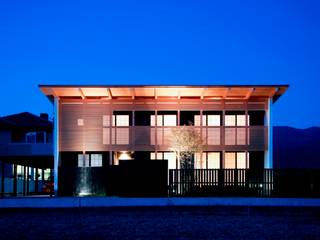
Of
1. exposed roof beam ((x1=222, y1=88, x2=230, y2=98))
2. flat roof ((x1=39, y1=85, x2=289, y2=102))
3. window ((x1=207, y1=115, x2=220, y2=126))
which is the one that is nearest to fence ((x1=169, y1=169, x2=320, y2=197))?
flat roof ((x1=39, y1=85, x2=289, y2=102))

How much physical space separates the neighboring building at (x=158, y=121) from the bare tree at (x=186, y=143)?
0.53 m

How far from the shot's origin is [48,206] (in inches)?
762

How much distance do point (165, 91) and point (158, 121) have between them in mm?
2774

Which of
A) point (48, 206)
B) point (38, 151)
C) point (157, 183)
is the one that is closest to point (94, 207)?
point (48, 206)

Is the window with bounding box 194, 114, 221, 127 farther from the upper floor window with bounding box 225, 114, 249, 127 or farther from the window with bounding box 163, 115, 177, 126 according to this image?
the window with bounding box 163, 115, 177, 126

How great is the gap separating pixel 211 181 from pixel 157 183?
7.60 feet

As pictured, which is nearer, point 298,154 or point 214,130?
point 214,130

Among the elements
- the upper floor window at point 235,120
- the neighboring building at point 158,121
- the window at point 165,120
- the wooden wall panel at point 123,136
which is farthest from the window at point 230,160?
the window at point 165,120

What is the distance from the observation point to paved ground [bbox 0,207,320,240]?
38.5 feet

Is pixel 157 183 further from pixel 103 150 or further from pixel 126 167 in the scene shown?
pixel 103 150

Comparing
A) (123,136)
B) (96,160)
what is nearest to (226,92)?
(123,136)

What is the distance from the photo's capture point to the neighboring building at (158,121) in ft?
94.5

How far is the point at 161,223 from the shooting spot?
14461 mm

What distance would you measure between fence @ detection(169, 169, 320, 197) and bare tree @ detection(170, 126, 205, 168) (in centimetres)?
347
